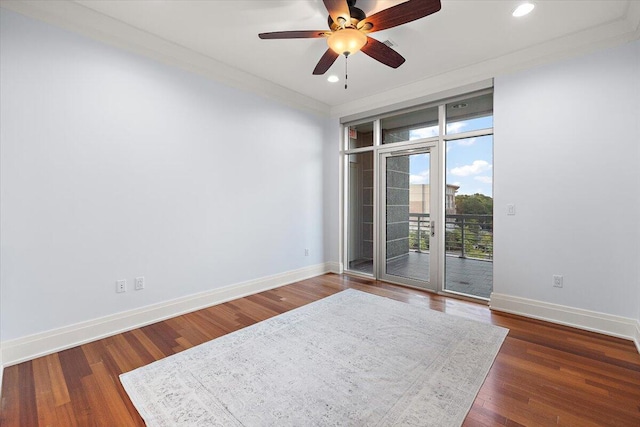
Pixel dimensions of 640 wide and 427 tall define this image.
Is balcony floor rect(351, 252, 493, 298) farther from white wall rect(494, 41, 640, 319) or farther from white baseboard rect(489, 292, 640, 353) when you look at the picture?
white wall rect(494, 41, 640, 319)

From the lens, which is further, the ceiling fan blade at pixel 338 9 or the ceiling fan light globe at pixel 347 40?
the ceiling fan light globe at pixel 347 40

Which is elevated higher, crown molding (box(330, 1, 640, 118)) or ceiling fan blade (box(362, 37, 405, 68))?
crown molding (box(330, 1, 640, 118))

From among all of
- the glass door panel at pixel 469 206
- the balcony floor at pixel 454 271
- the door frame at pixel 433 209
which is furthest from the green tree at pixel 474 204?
the balcony floor at pixel 454 271

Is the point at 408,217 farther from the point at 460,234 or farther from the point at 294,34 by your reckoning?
the point at 294,34

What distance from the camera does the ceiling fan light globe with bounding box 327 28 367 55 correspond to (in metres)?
A: 2.33

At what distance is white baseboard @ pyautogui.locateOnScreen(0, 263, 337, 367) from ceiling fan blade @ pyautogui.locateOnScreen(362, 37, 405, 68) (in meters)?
3.17

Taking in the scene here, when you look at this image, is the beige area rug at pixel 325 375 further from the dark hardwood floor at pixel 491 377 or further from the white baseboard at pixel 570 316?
the white baseboard at pixel 570 316

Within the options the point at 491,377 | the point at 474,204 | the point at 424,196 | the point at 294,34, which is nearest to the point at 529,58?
the point at 474,204

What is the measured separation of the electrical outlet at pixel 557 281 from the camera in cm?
305

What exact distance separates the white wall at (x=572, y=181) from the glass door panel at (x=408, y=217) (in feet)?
→ 2.98

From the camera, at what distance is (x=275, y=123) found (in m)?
4.33

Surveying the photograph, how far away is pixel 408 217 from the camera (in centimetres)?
446

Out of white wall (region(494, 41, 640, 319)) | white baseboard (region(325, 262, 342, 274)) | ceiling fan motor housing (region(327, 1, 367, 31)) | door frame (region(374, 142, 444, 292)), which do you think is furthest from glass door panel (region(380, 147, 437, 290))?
ceiling fan motor housing (region(327, 1, 367, 31))

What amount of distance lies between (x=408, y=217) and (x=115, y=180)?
381 centimetres
